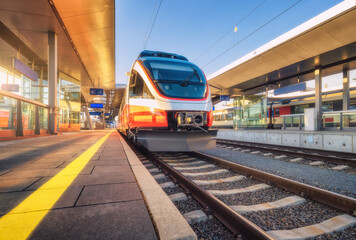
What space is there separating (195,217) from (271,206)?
99 centimetres

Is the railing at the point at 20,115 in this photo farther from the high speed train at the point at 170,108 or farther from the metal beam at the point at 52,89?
the high speed train at the point at 170,108

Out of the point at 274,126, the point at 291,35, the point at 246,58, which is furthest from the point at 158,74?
the point at 274,126

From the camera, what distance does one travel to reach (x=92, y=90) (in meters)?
19.3

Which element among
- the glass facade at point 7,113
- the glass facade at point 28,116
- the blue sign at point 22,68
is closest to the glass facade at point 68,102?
the blue sign at point 22,68

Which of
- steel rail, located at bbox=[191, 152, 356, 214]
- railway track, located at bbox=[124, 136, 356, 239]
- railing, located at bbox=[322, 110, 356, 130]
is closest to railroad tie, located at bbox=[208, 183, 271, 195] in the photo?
railway track, located at bbox=[124, 136, 356, 239]

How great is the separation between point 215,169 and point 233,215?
224 centimetres

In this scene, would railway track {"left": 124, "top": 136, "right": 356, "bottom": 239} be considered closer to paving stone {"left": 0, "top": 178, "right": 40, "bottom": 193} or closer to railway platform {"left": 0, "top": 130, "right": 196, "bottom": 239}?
railway platform {"left": 0, "top": 130, "right": 196, "bottom": 239}

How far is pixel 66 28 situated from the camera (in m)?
11.0

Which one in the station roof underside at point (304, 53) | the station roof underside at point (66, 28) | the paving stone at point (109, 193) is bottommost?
the paving stone at point (109, 193)

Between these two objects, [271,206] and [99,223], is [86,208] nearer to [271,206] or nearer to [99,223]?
[99,223]

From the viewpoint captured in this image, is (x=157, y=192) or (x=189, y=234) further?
(x=157, y=192)

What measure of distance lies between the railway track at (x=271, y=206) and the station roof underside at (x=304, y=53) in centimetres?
851

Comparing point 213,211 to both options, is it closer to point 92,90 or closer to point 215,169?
point 215,169

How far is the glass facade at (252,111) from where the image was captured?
13.5 meters
